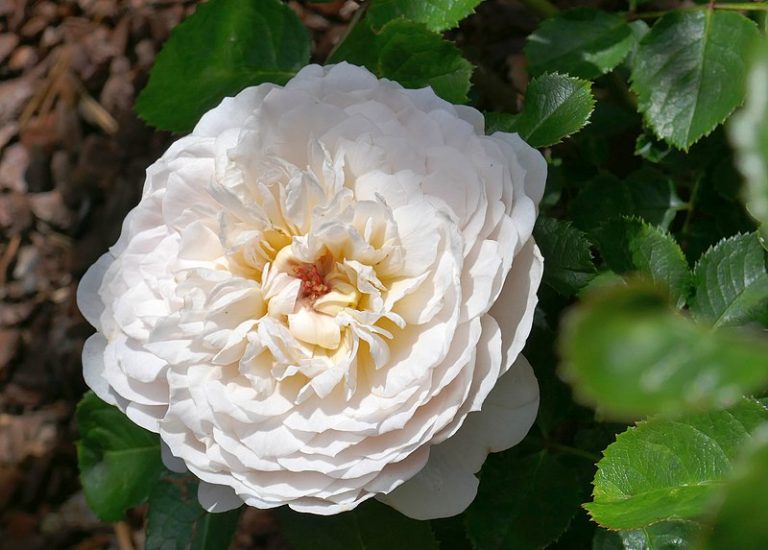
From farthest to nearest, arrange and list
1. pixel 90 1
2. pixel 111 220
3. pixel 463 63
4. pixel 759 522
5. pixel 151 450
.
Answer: pixel 90 1 < pixel 111 220 < pixel 151 450 < pixel 463 63 < pixel 759 522

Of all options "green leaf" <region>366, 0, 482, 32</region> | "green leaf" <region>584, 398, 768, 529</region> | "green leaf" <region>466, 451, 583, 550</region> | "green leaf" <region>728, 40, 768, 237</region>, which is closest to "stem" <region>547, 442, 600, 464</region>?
"green leaf" <region>466, 451, 583, 550</region>

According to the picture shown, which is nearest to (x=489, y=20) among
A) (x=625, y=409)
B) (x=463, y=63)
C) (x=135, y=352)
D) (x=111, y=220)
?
(x=463, y=63)

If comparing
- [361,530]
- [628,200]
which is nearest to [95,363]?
[361,530]

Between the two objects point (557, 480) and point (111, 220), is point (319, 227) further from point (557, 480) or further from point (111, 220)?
Result: point (111, 220)

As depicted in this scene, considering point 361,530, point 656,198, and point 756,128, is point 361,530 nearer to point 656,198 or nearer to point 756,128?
point 656,198

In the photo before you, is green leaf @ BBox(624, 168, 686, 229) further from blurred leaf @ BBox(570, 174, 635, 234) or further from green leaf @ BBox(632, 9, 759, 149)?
green leaf @ BBox(632, 9, 759, 149)
